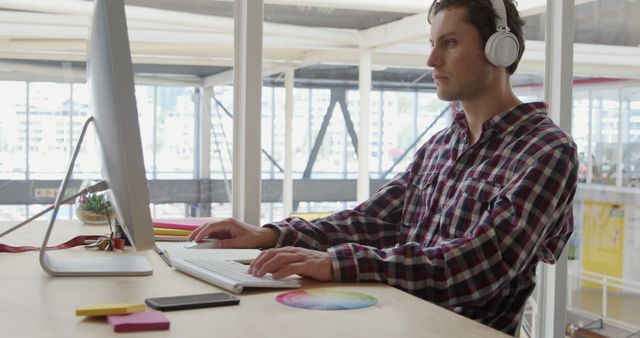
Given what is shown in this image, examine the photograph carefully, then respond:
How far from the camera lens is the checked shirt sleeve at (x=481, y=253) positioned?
1344mm

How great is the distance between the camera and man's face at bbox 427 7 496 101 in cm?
171

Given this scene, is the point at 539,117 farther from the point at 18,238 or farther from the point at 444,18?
the point at 18,238

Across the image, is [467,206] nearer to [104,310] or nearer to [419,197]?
[419,197]

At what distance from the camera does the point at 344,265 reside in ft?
4.34

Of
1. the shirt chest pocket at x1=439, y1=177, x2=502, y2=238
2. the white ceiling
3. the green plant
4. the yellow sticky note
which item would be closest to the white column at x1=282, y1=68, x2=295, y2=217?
the white ceiling

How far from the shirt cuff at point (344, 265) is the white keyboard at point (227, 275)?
8cm

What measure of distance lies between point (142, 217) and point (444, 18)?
2.95ft

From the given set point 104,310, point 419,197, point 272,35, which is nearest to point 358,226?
point 419,197

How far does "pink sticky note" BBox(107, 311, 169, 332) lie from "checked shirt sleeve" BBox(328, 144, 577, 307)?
1.35 ft

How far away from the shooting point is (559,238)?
1.57m

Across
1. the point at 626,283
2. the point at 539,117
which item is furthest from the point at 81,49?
the point at 626,283

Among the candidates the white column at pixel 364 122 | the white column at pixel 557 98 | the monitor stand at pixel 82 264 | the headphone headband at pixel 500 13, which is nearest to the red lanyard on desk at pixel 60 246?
the monitor stand at pixel 82 264

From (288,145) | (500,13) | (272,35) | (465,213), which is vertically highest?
(272,35)

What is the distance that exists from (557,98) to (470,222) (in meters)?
1.27
